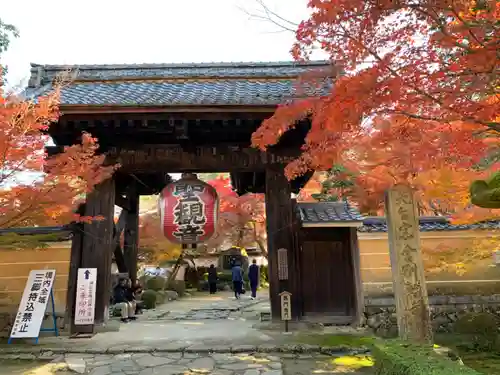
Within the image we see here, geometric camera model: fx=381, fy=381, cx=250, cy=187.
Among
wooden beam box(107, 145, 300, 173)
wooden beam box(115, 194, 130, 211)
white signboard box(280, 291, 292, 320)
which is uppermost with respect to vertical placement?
wooden beam box(107, 145, 300, 173)

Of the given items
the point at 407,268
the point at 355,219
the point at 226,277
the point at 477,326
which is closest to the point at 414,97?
the point at 407,268

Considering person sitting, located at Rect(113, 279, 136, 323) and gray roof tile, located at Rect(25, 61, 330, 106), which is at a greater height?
gray roof tile, located at Rect(25, 61, 330, 106)

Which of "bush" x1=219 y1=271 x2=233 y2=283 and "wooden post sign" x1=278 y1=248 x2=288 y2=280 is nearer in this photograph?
"wooden post sign" x1=278 y1=248 x2=288 y2=280

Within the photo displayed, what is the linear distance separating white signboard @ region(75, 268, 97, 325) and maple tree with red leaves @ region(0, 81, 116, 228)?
4.35ft

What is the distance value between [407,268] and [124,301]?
8.52m

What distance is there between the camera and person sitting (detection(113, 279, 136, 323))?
11.1 m

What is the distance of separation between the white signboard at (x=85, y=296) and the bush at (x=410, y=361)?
6202mm

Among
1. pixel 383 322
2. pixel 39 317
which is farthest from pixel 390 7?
pixel 39 317

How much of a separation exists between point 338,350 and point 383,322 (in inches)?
89.9

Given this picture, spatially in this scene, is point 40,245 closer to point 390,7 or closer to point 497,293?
point 390,7

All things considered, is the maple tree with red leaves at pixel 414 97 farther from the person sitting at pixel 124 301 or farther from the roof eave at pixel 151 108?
the person sitting at pixel 124 301

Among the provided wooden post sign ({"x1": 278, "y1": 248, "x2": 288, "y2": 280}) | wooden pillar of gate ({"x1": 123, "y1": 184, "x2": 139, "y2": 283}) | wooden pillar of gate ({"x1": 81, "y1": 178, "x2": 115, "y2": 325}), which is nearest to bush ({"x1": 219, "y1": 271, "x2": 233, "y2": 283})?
wooden pillar of gate ({"x1": 123, "y1": 184, "x2": 139, "y2": 283})

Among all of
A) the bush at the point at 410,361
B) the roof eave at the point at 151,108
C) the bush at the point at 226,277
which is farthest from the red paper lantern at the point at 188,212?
the bush at the point at 226,277

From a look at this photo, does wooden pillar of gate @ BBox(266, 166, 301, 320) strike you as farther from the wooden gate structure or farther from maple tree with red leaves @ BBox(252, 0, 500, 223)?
maple tree with red leaves @ BBox(252, 0, 500, 223)
